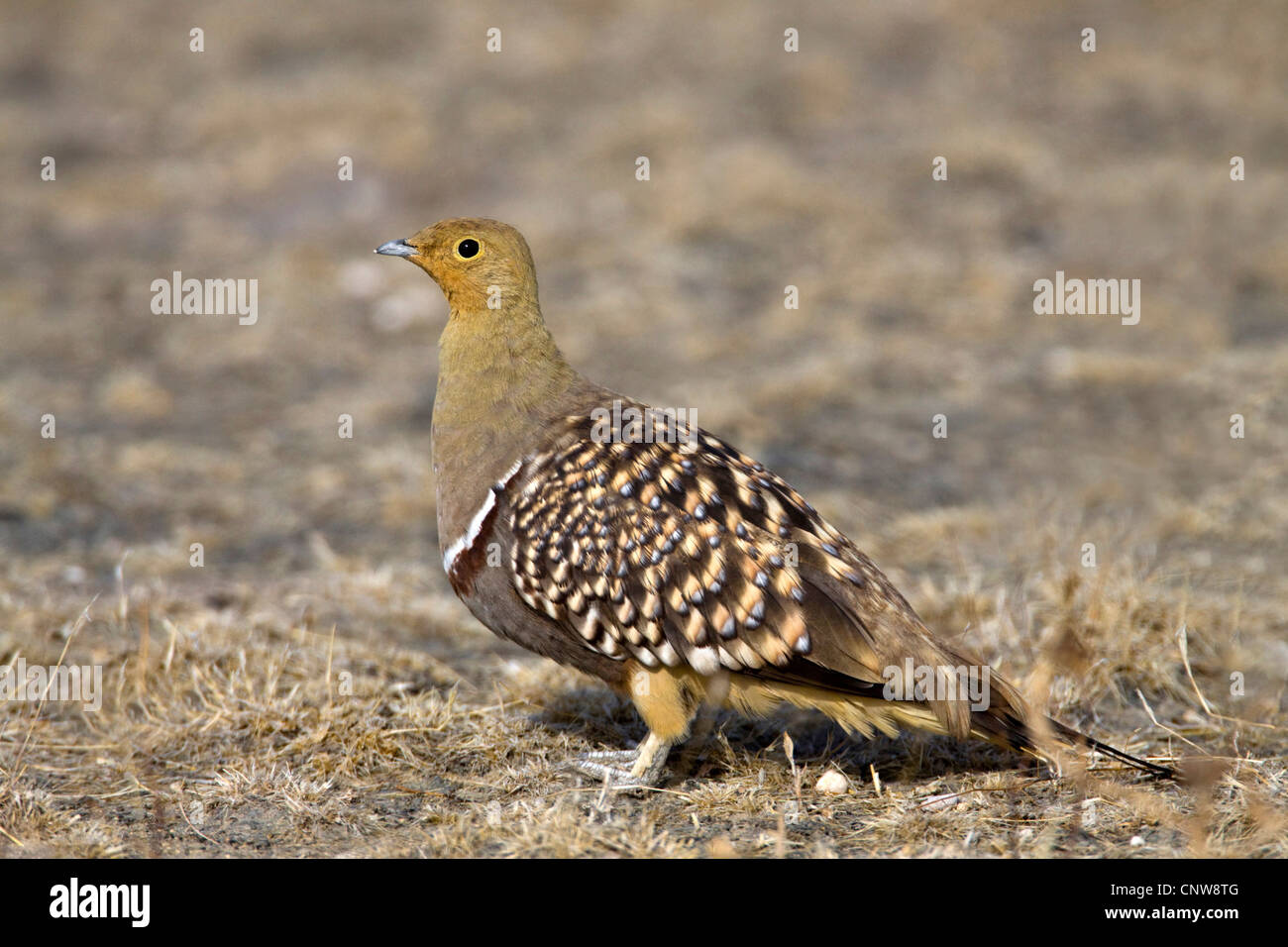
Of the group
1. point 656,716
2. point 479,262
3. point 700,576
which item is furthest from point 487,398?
point 656,716

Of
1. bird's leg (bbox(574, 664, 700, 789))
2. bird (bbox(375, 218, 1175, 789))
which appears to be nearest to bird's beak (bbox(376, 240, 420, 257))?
bird (bbox(375, 218, 1175, 789))

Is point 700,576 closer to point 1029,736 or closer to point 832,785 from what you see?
point 832,785

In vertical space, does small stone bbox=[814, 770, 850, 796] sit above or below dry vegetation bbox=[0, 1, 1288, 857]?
below

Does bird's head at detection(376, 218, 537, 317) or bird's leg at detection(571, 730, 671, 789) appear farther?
bird's head at detection(376, 218, 537, 317)

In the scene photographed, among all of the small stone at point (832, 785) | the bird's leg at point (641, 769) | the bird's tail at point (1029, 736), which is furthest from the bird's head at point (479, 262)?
the bird's tail at point (1029, 736)

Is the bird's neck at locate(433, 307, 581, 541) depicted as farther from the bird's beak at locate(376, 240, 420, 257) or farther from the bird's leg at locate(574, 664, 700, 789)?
the bird's leg at locate(574, 664, 700, 789)

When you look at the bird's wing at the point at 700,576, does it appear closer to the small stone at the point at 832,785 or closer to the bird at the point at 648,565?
the bird at the point at 648,565

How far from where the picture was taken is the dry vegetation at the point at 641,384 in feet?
14.7

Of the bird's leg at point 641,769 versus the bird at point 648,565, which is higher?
the bird at point 648,565

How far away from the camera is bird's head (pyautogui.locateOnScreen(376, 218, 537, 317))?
4797 mm

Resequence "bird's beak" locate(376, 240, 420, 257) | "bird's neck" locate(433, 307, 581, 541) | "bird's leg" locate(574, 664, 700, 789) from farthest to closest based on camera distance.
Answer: "bird's beak" locate(376, 240, 420, 257)
"bird's neck" locate(433, 307, 581, 541)
"bird's leg" locate(574, 664, 700, 789)

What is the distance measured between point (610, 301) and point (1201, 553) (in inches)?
222

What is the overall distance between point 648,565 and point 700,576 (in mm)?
171

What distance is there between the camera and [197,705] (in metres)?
5.15
